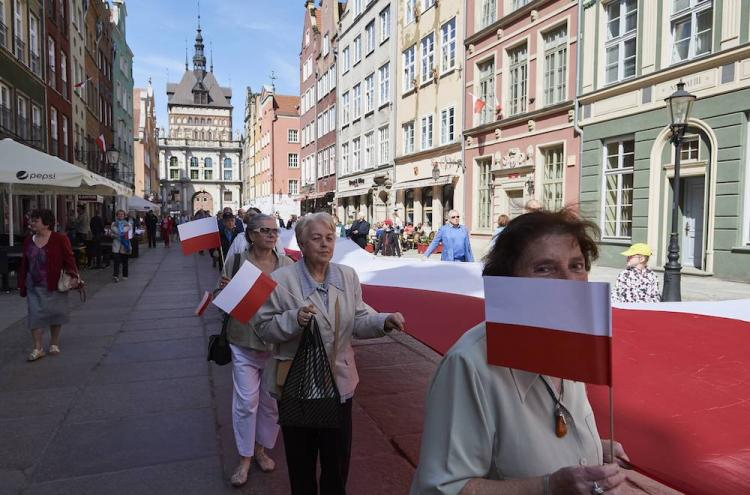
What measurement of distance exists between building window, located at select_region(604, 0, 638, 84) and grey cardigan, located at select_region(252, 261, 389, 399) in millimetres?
15943

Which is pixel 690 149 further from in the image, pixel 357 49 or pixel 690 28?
pixel 357 49

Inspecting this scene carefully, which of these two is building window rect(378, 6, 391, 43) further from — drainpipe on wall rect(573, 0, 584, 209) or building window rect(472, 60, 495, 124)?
drainpipe on wall rect(573, 0, 584, 209)

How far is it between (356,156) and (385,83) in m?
6.84

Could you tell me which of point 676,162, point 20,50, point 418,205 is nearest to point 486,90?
point 418,205

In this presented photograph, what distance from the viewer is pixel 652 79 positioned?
15.0 metres

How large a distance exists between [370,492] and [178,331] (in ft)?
19.1

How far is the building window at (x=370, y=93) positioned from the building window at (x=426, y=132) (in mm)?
7210

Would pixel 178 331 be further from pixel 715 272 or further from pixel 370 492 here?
pixel 715 272

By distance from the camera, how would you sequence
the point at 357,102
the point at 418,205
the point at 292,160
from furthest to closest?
the point at 292,160 → the point at 357,102 → the point at 418,205

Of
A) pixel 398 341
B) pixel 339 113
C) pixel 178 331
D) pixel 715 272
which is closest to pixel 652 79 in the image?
pixel 715 272

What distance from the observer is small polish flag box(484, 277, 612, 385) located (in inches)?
54.1

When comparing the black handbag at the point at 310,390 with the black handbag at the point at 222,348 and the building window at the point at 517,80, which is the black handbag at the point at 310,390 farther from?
the building window at the point at 517,80

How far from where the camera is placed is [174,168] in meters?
102

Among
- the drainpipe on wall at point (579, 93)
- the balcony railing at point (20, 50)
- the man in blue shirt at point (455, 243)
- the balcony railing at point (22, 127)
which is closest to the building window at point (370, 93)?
the drainpipe on wall at point (579, 93)
